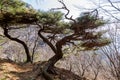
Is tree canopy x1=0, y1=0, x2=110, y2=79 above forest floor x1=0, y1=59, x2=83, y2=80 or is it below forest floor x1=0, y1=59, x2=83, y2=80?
above

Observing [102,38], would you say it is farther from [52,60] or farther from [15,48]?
[15,48]

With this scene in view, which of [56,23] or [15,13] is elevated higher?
[15,13]

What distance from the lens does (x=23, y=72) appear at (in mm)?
14383

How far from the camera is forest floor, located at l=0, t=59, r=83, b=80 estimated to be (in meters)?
13.5

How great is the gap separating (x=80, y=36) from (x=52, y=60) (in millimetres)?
1745

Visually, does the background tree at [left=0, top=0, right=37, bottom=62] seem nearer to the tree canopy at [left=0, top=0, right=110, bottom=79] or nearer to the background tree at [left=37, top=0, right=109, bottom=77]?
the tree canopy at [left=0, top=0, right=110, bottom=79]

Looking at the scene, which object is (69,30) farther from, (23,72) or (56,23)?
(23,72)

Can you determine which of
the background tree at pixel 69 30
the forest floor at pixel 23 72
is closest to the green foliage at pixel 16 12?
the background tree at pixel 69 30

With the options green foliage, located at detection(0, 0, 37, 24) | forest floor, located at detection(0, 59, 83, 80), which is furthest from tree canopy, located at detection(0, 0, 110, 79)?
forest floor, located at detection(0, 59, 83, 80)

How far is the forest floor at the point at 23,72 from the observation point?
1351 centimetres

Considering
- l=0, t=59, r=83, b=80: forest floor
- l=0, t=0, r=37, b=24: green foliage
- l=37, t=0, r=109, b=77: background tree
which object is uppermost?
l=0, t=0, r=37, b=24: green foliage

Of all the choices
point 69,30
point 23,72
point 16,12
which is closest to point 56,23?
point 69,30

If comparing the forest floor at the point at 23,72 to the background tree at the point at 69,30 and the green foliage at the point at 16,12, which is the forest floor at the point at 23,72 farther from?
the green foliage at the point at 16,12

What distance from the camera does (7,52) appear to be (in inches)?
1340
